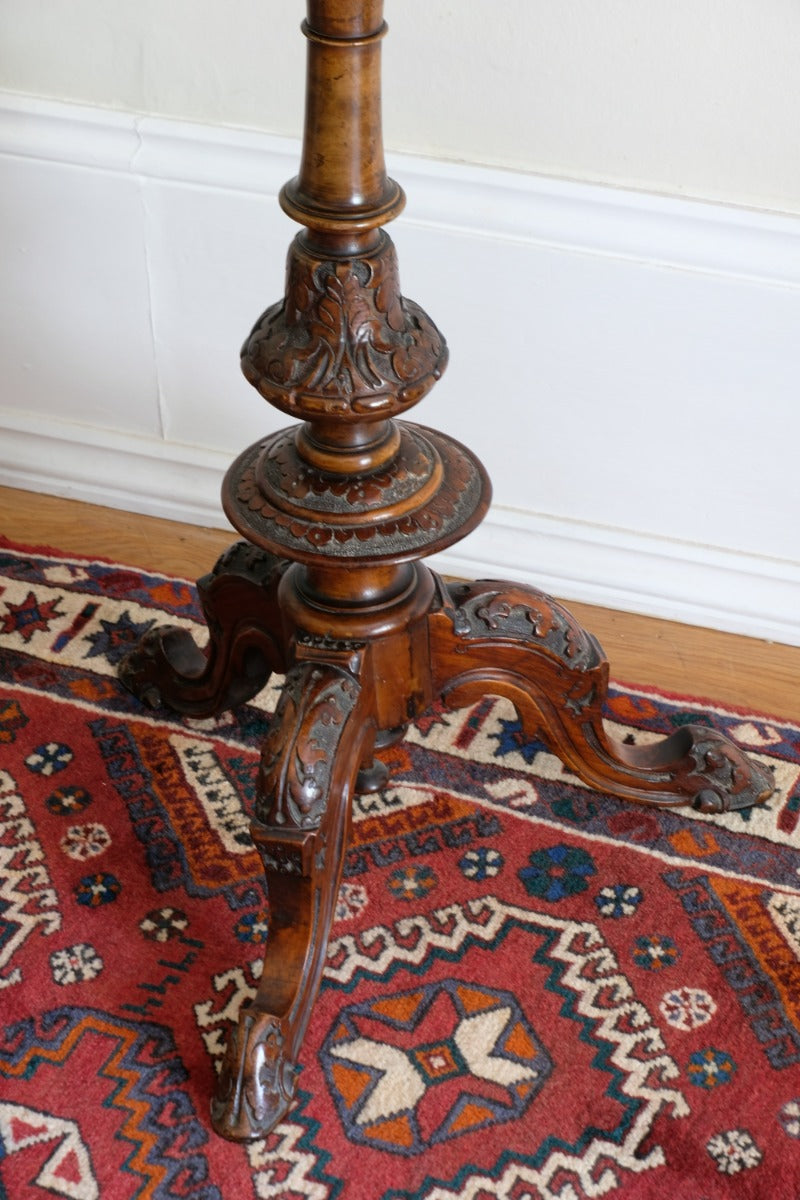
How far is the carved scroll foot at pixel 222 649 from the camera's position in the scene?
1.28 meters

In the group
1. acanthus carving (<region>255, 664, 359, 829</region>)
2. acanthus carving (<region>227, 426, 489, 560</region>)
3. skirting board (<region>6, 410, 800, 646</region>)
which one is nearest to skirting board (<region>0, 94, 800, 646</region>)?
A: skirting board (<region>6, 410, 800, 646</region>)

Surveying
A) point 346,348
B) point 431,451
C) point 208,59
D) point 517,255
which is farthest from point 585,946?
point 208,59

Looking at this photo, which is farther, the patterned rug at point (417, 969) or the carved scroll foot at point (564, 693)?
the carved scroll foot at point (564, 693)

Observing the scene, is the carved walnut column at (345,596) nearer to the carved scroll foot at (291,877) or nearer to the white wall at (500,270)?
the carved scroll foot at (291,877)

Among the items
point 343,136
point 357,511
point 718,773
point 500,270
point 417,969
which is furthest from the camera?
point 500,270

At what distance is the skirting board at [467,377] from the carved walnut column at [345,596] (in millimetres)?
306

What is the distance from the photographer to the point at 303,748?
109cm

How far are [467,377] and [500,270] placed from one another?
0.44 feet

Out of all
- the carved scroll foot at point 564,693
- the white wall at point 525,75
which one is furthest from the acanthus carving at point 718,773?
the white wall at point 525,75

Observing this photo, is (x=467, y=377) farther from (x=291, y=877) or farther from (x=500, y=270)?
(x=291, y=877)

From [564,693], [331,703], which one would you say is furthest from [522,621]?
[331,703]

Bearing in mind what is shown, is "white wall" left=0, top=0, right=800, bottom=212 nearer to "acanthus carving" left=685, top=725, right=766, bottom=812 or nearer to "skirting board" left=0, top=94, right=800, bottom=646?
"skirting board" left=0, top=94, right=800, bottom=646

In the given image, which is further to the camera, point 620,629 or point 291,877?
point 620,629

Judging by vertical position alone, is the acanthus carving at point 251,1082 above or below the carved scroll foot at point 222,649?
below
